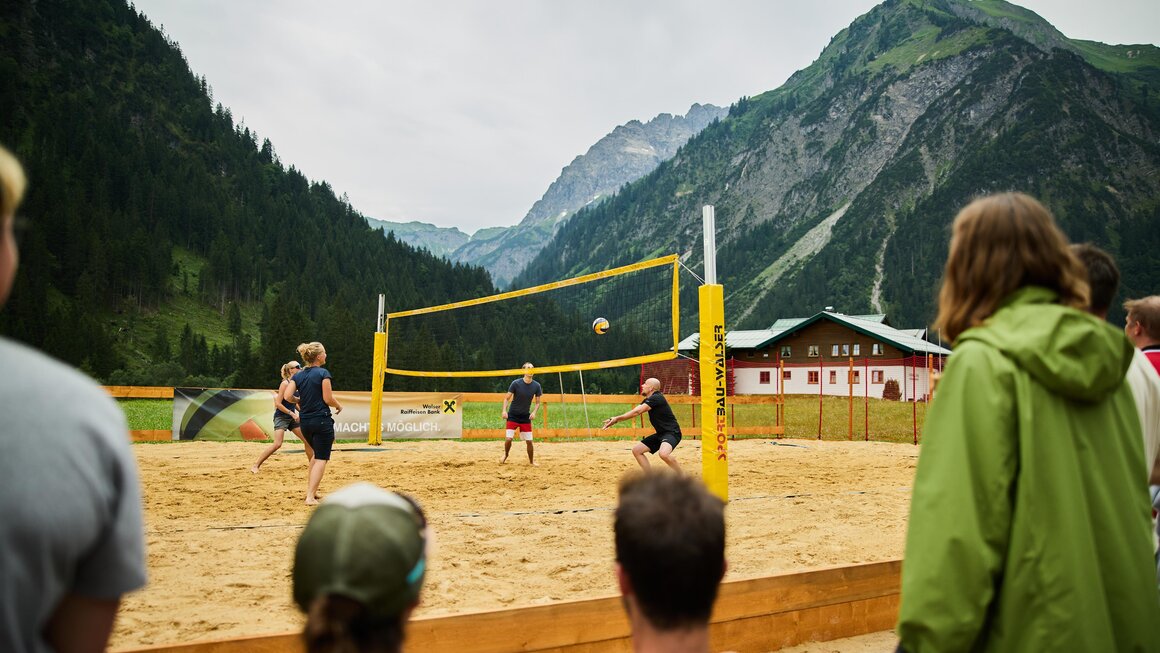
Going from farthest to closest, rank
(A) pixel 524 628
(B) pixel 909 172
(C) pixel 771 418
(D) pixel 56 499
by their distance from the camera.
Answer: (B) pixel 909 172 < (C) pixel 771 418 < (A) pixel 524 628 < (D) pixel 56 499

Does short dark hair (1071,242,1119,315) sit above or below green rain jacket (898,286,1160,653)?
above

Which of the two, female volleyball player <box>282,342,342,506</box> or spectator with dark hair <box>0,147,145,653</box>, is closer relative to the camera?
spectator with dark hair <box>0,147,145,653</box>

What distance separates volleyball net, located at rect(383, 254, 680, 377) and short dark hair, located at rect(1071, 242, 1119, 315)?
19.5ft

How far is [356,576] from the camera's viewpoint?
1223 mm

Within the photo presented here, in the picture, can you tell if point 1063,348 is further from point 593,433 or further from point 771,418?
point 771,418

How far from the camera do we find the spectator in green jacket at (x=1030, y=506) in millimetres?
1423

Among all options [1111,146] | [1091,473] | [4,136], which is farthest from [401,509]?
[1111,146]

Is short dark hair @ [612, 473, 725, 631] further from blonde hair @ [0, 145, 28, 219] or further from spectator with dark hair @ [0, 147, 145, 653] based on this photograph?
blonde hair @ [0, 145, 28, 219]

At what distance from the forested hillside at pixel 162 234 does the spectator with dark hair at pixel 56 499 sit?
33.4 m

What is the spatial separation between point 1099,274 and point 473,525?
18.4 ft

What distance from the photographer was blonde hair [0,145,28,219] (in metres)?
0.99

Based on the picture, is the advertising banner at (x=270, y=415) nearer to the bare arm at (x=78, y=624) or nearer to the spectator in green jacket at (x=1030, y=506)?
the bare arm at (x=78, y=624)

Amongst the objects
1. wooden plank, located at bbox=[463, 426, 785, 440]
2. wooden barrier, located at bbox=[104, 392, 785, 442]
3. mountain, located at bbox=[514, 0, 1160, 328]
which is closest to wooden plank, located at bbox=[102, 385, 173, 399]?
wooden barrier, located at bbox=[104, 392, 785, 442]

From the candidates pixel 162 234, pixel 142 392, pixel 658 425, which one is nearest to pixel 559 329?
pixel 142 392
